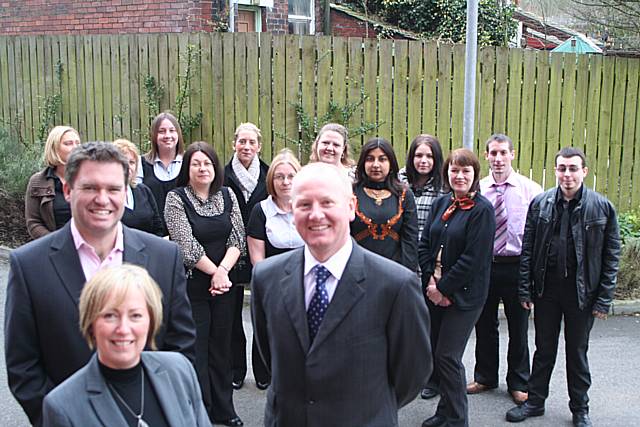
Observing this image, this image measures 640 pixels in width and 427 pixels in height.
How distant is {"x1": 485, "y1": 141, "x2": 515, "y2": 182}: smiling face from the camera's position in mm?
6066

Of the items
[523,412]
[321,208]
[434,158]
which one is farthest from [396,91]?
[321,208]

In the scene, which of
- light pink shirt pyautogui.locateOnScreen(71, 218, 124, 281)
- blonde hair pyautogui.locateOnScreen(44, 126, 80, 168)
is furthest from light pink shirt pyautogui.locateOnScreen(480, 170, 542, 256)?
light pink shirt pyautogui.locateOnScreen(71, 218, 124, 281)

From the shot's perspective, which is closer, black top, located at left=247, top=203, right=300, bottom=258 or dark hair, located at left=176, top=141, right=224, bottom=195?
dark hair, located at left=176, top=141, right=224, bottom=195

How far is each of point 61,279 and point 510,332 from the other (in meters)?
4.28

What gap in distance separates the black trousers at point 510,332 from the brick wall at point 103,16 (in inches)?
291

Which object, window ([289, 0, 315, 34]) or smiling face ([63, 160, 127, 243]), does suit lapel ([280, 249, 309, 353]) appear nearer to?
smiling face ([63, 160, 127, 243])

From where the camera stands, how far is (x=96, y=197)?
2.99 metres

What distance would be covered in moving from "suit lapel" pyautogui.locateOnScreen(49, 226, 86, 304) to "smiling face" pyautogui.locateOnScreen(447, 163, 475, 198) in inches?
126

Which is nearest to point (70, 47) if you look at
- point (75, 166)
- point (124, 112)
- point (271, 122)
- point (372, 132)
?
point (124, 112)

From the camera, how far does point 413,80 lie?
30.9 ft

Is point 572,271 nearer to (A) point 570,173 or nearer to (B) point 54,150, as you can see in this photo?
(A) point 570,173

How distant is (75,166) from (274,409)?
4.33 feet

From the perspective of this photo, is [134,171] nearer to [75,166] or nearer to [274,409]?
[75,166]

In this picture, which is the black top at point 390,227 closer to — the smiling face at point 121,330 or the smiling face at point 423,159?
the smiling face at point 423,159
